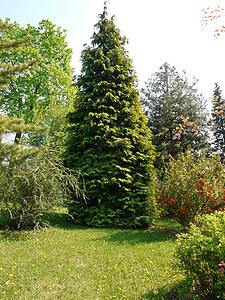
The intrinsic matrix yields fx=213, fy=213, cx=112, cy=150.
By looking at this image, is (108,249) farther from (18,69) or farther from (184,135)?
(184,135)

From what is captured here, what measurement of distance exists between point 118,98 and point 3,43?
16.4 ft

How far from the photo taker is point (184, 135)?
18641 millimetres

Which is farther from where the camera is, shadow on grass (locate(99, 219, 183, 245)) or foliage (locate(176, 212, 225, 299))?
shadow on grass (locate(99, 219, 183, 245))

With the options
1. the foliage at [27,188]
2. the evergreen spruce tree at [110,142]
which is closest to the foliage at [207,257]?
the foliage at [27,188]

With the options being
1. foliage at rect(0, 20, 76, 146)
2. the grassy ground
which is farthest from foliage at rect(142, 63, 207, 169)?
the grassy ground

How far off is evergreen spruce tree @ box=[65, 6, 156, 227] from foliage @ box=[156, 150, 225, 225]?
154 centimetres

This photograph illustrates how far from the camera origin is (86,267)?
4496 mm

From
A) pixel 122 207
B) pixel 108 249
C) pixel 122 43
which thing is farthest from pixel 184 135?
pixel 108 249

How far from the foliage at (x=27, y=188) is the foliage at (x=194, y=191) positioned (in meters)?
3.84

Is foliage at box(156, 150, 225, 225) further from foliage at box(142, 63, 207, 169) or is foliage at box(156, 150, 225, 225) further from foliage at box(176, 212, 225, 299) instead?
foliage at box(142, 63, 207, 169)

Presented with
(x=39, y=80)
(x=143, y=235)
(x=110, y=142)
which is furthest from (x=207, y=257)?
(x=39, y=80)

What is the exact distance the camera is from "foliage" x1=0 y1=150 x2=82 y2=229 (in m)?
6.50

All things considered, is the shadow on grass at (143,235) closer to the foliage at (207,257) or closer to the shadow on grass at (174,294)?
the shadow on grass at (174,294)

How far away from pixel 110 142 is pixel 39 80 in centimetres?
987
